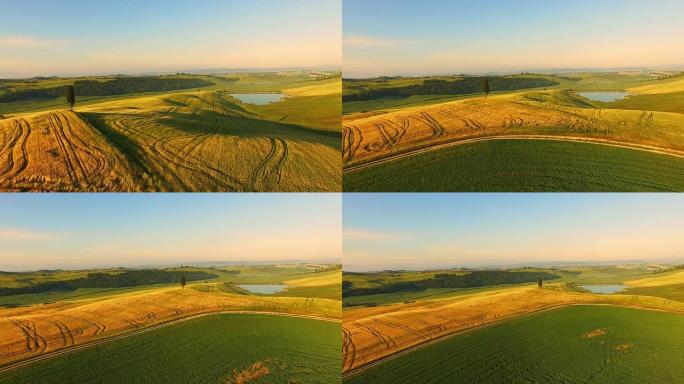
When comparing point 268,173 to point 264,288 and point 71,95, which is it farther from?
point 71,95

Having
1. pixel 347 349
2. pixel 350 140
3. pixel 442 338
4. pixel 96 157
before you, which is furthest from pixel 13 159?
pixel 442 338

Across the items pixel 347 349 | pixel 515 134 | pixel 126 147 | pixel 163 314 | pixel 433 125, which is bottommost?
pixel 347 349

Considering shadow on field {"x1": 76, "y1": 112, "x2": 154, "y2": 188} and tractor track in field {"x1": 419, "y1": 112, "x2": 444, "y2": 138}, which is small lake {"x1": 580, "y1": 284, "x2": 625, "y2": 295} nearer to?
tractor track in field {"x1": 419, "y1": 112, "x2": 444, "y2": 138}

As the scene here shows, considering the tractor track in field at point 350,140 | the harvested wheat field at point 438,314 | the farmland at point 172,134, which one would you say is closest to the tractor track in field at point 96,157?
the farmland at point 172,134

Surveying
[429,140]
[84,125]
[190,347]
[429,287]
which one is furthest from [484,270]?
[84,125]

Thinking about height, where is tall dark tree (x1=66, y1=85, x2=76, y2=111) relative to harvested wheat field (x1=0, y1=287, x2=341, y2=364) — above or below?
above

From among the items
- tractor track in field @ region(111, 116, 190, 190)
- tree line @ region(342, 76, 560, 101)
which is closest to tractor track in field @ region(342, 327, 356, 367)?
tractor track in field @ region(111, 116, 190, 190)

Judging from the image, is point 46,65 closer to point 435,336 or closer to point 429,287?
point 429,287
